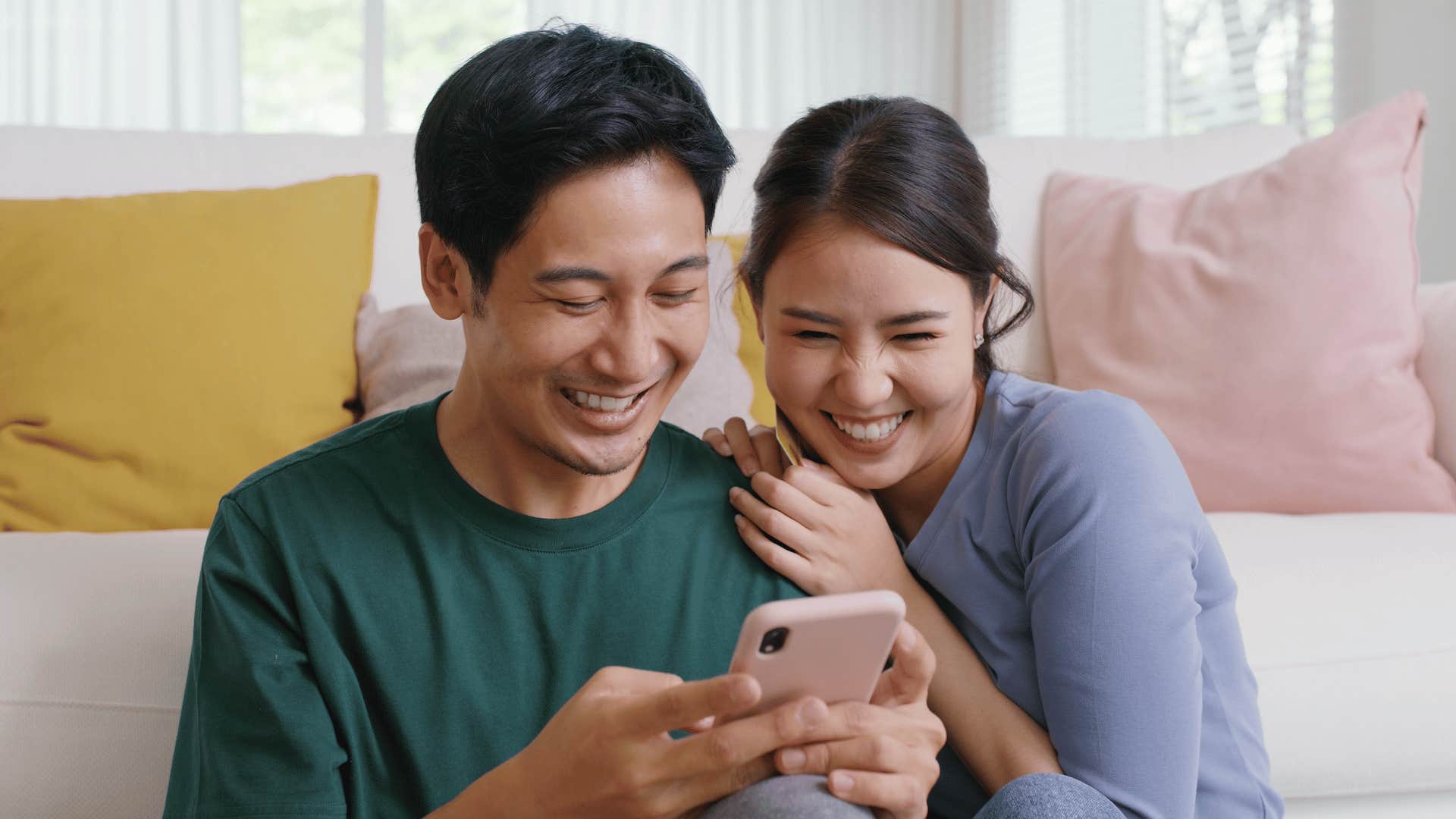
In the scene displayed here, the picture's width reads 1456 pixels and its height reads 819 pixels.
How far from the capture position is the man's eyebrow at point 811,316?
1.13 m

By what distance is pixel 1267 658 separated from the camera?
135 centimetres

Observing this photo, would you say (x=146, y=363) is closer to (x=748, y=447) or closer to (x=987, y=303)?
(x=748, y=447)

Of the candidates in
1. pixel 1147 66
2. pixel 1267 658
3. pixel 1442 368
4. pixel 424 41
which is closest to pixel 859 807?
pixel 1267 658

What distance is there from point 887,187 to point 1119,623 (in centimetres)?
45

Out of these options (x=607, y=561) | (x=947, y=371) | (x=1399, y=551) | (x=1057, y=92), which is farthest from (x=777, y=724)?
(x=1057, y=92)

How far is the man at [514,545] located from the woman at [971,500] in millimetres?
149

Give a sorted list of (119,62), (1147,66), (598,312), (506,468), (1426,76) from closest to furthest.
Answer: (598,312), (506,468), (1426,76), (1147,66), (119,62)

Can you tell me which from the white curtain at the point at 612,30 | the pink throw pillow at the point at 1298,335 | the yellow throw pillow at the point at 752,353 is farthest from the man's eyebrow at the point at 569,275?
the white curtain at the point at 612,30

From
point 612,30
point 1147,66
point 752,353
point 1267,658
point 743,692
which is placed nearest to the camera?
point 743,692

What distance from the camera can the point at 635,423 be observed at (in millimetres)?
1006

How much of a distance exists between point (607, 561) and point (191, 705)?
1.18 feet

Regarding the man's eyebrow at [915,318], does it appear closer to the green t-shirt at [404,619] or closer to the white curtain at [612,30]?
the green t-shirt at [404,619]

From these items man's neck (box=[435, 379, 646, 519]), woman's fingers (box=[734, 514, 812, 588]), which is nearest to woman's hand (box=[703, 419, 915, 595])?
woman's fingers (box=[734, 514, 812, 588])

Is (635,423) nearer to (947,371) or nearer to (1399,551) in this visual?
(947,371)
